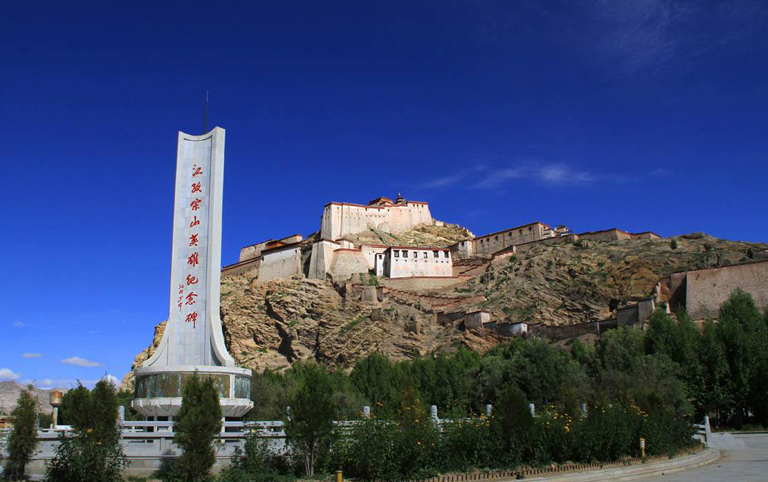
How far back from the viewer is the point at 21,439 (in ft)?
45.7

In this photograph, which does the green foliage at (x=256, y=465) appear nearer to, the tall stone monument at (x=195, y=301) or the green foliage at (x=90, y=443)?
the green foliage at (x=90, y=443)

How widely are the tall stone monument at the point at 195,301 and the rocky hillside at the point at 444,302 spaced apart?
39.5 m

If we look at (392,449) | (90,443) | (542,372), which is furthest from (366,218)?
(90,443)

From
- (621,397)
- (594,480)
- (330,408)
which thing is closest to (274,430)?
(330,408)

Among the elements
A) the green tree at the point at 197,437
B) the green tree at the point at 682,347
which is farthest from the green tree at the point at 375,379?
the green tree at the point at 197,437

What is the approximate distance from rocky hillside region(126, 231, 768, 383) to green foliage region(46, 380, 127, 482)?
48.0m

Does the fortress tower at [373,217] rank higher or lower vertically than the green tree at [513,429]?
higher

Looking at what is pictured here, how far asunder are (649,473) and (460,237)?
287 ft

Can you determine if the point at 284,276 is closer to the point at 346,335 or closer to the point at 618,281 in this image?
the point at 346,335

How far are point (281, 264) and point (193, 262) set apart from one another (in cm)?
6031

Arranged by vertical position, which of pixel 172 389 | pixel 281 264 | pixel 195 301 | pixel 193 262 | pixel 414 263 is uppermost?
pixel 281 264

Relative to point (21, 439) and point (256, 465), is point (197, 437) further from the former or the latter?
point (21, 439)

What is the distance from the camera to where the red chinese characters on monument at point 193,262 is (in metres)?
23.5

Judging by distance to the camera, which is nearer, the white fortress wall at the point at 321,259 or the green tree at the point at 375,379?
the green tree at the point at 375,379
